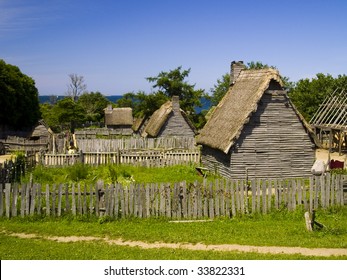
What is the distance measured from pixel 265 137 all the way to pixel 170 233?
12.2m

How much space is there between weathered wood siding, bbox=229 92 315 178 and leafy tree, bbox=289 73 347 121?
3708cm

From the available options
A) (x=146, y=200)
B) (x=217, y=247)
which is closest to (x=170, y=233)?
(x=217, y=247)

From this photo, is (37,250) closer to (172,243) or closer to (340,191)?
(172,243)

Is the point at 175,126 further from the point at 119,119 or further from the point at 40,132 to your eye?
the point at 119,119

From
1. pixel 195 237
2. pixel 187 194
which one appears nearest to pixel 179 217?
pixel 187 194

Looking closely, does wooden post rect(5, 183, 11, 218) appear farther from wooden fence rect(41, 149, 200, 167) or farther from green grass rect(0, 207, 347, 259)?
wooden fence rect(41, 149, 200, 167)

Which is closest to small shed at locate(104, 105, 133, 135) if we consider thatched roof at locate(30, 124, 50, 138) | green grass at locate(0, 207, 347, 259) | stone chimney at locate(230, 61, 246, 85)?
thatched roof at locate(30, 124, 50, 138)

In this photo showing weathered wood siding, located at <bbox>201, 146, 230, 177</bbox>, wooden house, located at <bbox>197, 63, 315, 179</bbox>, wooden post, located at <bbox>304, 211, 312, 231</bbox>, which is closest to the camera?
wooden post, located at <bbox>304, 211, 312, 231</bbox>

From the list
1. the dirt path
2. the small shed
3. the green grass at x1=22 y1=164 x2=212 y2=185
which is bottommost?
the dirt path

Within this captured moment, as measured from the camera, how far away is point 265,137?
24.0 m

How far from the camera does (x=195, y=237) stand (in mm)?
12977

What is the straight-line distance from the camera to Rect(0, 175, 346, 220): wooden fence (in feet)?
50.2

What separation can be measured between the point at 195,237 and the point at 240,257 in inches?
97.4

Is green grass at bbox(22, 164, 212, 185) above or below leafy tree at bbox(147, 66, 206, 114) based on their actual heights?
below
